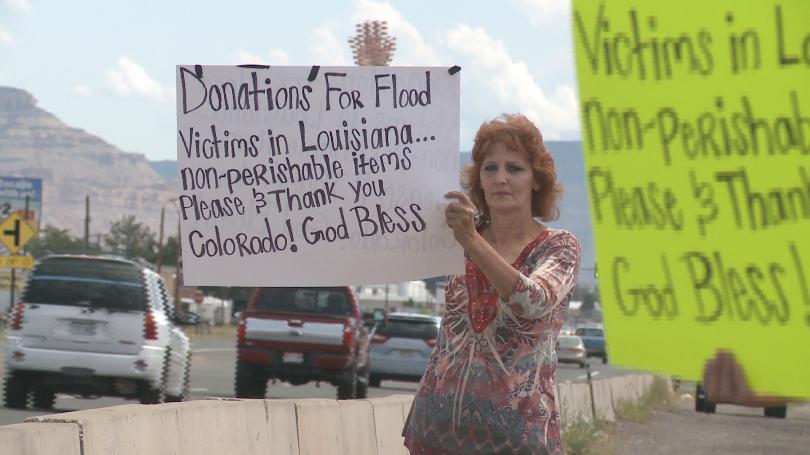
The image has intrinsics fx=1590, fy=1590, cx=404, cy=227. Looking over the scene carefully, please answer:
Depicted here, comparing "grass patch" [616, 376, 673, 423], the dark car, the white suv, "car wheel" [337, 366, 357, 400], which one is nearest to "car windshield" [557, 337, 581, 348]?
the dark car

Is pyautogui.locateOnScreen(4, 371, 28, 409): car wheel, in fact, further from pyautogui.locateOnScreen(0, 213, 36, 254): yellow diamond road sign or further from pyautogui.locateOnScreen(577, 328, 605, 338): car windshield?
pyautogui.locateOnScreen(577, 328, 605, 338): car windshield

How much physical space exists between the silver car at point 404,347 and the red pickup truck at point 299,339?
7110 mm

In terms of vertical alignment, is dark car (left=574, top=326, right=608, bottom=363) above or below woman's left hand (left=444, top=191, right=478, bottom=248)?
above

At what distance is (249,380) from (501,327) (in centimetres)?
1930

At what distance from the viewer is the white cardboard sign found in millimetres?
4723

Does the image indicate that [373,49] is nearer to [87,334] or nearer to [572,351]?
[87,334]

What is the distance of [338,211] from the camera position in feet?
15.6

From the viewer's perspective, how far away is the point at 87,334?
18.0 meters

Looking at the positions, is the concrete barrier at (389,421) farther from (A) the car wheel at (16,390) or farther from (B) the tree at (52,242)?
(B) the tree at (52,242)

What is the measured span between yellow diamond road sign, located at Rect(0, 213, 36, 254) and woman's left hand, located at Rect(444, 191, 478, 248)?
117 feet

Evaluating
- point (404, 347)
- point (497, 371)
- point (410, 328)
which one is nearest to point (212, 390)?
point (404, 347)

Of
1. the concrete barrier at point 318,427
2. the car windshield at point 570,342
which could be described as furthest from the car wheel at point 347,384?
the car windshield at point 570,342

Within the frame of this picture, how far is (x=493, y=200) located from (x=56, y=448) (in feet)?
7.10

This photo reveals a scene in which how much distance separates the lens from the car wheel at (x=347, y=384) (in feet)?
76.2
